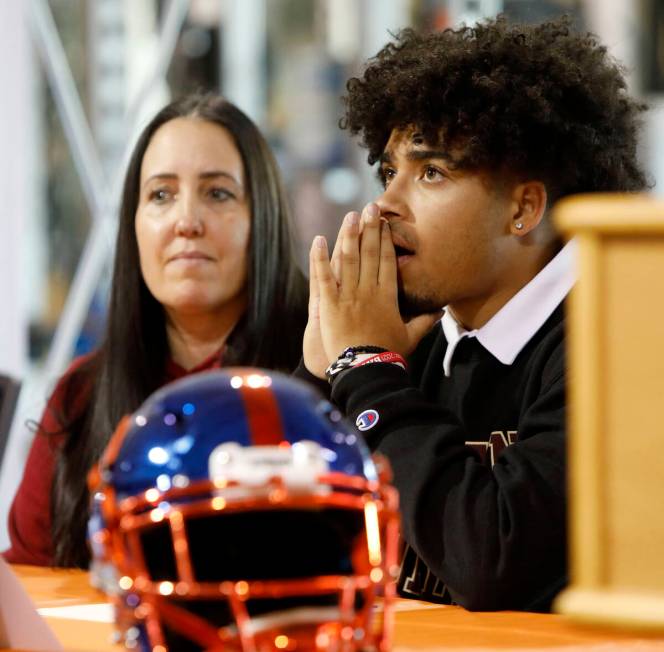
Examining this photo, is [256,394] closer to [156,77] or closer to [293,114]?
[156,77]

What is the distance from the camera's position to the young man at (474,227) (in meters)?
1.44

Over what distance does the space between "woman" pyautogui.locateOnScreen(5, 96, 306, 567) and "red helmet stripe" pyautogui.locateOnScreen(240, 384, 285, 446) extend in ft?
3.90

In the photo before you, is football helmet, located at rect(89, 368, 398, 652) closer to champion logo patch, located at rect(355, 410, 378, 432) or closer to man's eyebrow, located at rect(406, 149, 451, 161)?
champion logo patch, located at rect(355, 410, 378, 432)

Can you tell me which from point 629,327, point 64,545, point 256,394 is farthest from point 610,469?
point 64,545

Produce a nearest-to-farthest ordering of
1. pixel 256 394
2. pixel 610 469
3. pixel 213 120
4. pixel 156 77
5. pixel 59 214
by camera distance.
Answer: pixel 610 469
pixel 256 394
pixel 213 120
pixel 156 77
pixel 59 214

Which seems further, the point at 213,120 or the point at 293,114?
the point at 293,114

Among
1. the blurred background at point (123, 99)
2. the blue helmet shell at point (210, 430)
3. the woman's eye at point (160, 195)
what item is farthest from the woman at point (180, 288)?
the blue helmet shell at point (210, 430)

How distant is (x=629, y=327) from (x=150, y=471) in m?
0.28

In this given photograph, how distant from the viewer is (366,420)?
1.27 meters

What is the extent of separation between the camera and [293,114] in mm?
4648

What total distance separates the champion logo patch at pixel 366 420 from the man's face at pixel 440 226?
260 mm

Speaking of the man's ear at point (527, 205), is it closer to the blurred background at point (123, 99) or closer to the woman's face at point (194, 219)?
the woman's face at point (194, 219)

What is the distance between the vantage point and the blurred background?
3143 millimetres

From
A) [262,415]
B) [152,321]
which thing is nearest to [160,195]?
[152,321]
